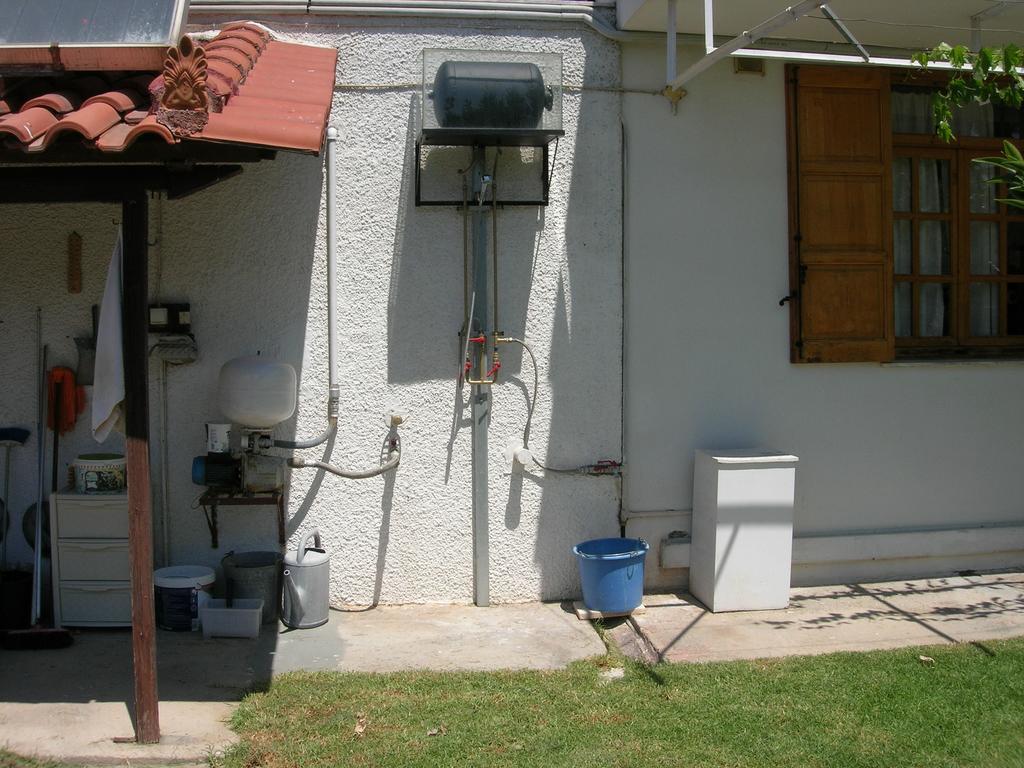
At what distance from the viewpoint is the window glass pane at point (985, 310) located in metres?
7.03

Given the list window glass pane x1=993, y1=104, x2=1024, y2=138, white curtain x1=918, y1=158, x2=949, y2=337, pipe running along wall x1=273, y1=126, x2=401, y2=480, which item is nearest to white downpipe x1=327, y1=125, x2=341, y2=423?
pipe running along wall x1=273, y1=126, x2=401, y2=480

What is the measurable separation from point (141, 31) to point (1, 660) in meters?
3.24

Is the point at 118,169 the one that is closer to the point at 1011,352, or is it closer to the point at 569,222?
the point at 569,222

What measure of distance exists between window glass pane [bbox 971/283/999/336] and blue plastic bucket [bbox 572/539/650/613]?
3091 millimetres

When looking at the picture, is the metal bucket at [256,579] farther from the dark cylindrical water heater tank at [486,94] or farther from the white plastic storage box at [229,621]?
the dark cylindrical water heater tank at [486,94]

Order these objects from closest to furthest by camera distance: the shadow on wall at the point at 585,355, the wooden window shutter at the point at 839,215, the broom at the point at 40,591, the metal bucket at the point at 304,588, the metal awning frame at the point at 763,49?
the metal awning frame at the point at 763,49, the broom at the point at 40,591, the metal bucket at the point at 304,588, the shadow on wall at the point at 585,355, the wooden window shutter at the point at 839,215

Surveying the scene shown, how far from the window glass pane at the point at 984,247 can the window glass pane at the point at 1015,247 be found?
0.11 m

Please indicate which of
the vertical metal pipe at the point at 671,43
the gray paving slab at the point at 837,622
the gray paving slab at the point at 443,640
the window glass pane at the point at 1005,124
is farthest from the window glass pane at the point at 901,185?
the gray paving slab at the point at 443,640

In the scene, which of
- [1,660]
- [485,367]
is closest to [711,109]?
[485,367]

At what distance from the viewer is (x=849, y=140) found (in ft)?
21.1

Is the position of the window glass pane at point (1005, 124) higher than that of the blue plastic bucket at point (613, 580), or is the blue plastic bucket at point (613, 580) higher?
the window glass pane at point (1005, 124)

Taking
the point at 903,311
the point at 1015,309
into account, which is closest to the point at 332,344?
the point at 903,311

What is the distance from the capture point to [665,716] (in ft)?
14.8

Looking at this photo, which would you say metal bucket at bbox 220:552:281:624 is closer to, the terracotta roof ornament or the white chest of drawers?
the white chest of drawers
